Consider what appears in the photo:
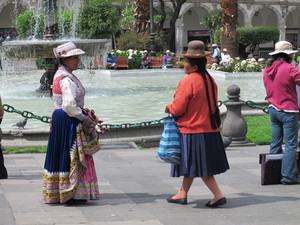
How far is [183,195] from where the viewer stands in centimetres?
641

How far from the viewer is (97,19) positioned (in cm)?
3966

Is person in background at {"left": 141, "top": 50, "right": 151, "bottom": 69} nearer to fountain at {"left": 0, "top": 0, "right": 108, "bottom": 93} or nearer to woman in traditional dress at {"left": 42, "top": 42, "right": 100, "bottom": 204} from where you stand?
fountain at {"left": 0, "top": 0, "right": 108, "bottom": 93}

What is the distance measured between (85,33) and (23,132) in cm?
3025

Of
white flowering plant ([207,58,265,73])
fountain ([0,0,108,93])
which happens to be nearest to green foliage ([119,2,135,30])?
white flowering plant ([207,58,265,73])

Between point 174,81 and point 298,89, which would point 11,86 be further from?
point 298,89

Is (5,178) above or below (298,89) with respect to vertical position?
below

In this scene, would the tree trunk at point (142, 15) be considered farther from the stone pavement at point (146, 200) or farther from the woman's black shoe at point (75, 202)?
the woman's black shoe at point (75, 202)

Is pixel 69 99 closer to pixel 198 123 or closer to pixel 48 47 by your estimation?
pixel 198 123

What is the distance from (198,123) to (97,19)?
3418cm

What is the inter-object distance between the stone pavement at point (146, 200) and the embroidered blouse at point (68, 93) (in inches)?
37.6

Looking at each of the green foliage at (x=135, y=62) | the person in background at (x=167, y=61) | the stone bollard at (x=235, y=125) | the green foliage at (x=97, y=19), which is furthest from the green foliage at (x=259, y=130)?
the green foliage at (x=97, y=19)

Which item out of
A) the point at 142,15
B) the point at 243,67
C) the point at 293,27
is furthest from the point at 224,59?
the point at 293,27

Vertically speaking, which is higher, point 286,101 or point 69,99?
point 69,99

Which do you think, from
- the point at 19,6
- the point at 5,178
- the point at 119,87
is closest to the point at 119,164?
the point at 5,178
